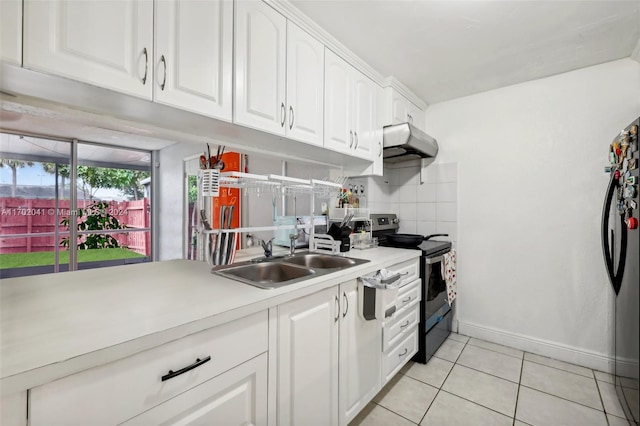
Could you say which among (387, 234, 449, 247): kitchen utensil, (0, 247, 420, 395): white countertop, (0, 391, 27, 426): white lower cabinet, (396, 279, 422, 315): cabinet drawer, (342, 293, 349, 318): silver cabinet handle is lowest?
(396, 279, 422, 315): cabinet drawer

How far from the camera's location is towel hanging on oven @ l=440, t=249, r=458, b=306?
239 cm

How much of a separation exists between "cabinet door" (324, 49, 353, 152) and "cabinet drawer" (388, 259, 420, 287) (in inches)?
35.8

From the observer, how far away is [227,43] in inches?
50.1

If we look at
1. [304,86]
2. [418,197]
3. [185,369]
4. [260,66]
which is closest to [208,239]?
[185,369]

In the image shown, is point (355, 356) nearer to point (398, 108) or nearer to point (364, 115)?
point (364, 115)

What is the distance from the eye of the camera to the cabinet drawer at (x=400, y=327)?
1687 mm

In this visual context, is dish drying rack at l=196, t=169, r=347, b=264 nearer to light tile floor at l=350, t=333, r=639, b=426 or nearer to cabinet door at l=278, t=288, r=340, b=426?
cabinet door at l=278, t=288, r=340, b=426

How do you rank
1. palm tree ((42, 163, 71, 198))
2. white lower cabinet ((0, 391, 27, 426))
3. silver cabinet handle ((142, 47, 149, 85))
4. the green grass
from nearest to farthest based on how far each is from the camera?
1. white lower cabinet ((0, 391, 27, 426))
2. silver cabinet handle ((142, 47, 149, 85))
3. the green grass
4. palm tree ((42, 163, 71, 198))

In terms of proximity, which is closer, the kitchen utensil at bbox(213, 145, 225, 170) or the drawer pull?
the drawer pull

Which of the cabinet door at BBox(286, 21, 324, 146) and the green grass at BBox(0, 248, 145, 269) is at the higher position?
the cabinet door at BBox(286, 21, 324, 146)

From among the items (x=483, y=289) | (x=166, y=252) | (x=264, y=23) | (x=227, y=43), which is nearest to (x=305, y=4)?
(x=264, y=23)

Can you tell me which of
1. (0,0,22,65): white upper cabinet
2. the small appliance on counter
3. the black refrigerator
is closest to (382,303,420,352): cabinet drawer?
the small appliance on counter

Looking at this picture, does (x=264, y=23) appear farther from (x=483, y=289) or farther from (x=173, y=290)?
(x=483, y=289)

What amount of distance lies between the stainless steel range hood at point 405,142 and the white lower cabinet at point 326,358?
1341 millimetres
